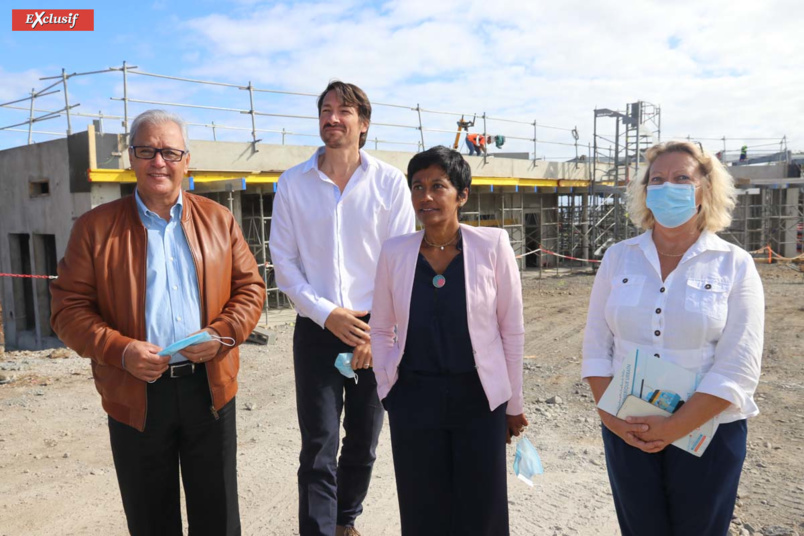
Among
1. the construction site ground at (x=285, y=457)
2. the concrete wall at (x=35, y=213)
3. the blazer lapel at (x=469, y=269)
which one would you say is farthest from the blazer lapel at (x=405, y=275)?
the concrete wall at (x=35, y=213)

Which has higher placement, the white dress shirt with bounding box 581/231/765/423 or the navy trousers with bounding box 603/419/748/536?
the white dress shirt with bounding box 581/231/765/423

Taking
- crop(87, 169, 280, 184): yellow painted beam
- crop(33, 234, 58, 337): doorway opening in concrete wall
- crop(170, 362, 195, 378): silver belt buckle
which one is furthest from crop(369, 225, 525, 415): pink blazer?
crop(33, 234, 58, 337): doorway opening in concrete wall

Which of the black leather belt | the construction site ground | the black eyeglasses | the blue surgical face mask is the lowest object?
the construction site ground

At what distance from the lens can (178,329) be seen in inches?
94.6

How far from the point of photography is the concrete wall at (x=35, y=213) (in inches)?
429

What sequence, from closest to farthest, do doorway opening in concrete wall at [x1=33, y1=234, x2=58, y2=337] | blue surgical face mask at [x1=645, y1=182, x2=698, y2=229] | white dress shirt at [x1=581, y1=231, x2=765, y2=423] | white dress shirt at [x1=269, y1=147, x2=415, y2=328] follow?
1. white dress shirt at [x1=581, y1=231, x2=765, y2=423]
2. blue surgical face mask at [x1=645, y1=182, x2=698, y2=229]
3. white dress shirt at [x1=269, y1=147, x2=415, y2=328]
4. doorway opening in concrete wall at [x1=33, y1=234, x2=58, y2=337]

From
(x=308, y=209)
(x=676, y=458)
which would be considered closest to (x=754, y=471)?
(x=676, y=458)

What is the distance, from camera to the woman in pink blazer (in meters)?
2.33

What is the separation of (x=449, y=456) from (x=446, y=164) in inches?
46.2

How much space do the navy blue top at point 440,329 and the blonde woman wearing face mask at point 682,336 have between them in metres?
0.50

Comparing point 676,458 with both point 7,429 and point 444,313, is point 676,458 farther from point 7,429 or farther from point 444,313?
point 7,429

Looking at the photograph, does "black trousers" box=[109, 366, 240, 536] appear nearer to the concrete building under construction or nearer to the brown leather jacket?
the brown leather jacket

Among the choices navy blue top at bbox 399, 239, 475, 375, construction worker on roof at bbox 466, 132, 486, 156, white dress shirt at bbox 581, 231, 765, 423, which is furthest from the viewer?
construction worker on roof at bbox 466, 132, 486, 156

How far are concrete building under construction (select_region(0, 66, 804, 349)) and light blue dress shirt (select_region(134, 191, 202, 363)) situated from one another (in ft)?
23.3
